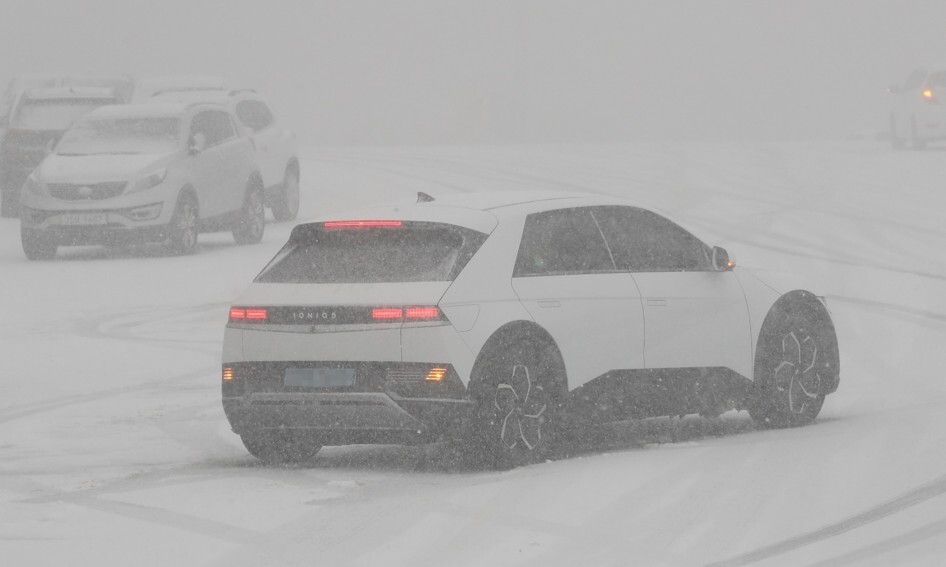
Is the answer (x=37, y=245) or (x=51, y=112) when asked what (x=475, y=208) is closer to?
(x=37, y=245)

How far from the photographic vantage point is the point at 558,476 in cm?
912

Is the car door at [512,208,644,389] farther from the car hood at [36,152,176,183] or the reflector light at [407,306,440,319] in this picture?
the car hood at [36,152,176,183]

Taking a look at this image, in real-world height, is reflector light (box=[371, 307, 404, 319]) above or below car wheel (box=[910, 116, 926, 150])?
above

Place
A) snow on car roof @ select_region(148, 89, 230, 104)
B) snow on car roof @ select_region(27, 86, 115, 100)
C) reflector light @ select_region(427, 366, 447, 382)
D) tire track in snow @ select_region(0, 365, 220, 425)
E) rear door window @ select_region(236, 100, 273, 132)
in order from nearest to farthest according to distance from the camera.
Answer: reflector light @ select_region(427, 366, 447, 382) → tire track in snow @ select_region(0, 365, 220, 425) → snow on car roof @ select_region(148, 89, 230, 104) → rear door window @ select_region(236, 100, 273, 132) → snow on car roof @ select_region(27, 86, 115, 100)

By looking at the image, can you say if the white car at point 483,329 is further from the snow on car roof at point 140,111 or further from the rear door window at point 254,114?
→ the rear door window at point 254,114

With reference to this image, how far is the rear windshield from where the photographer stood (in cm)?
934

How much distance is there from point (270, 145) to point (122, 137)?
2704mm

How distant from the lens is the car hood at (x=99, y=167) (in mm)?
21797

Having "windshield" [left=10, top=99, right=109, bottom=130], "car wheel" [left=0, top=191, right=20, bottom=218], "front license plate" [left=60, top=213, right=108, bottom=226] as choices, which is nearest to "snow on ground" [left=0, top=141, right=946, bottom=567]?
"front license plate" [left=60, top=213, right=108, bottom=226]

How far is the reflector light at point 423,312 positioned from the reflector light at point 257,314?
32.6 inches

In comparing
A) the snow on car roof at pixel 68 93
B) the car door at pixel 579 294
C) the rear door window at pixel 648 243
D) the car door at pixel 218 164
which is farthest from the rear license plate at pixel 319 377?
the snow on car roof at pixel 68 93

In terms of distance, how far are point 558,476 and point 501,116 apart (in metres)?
81.1

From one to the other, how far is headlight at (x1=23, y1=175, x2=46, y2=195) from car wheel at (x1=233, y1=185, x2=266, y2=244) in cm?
262

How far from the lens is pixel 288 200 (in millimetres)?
26422
